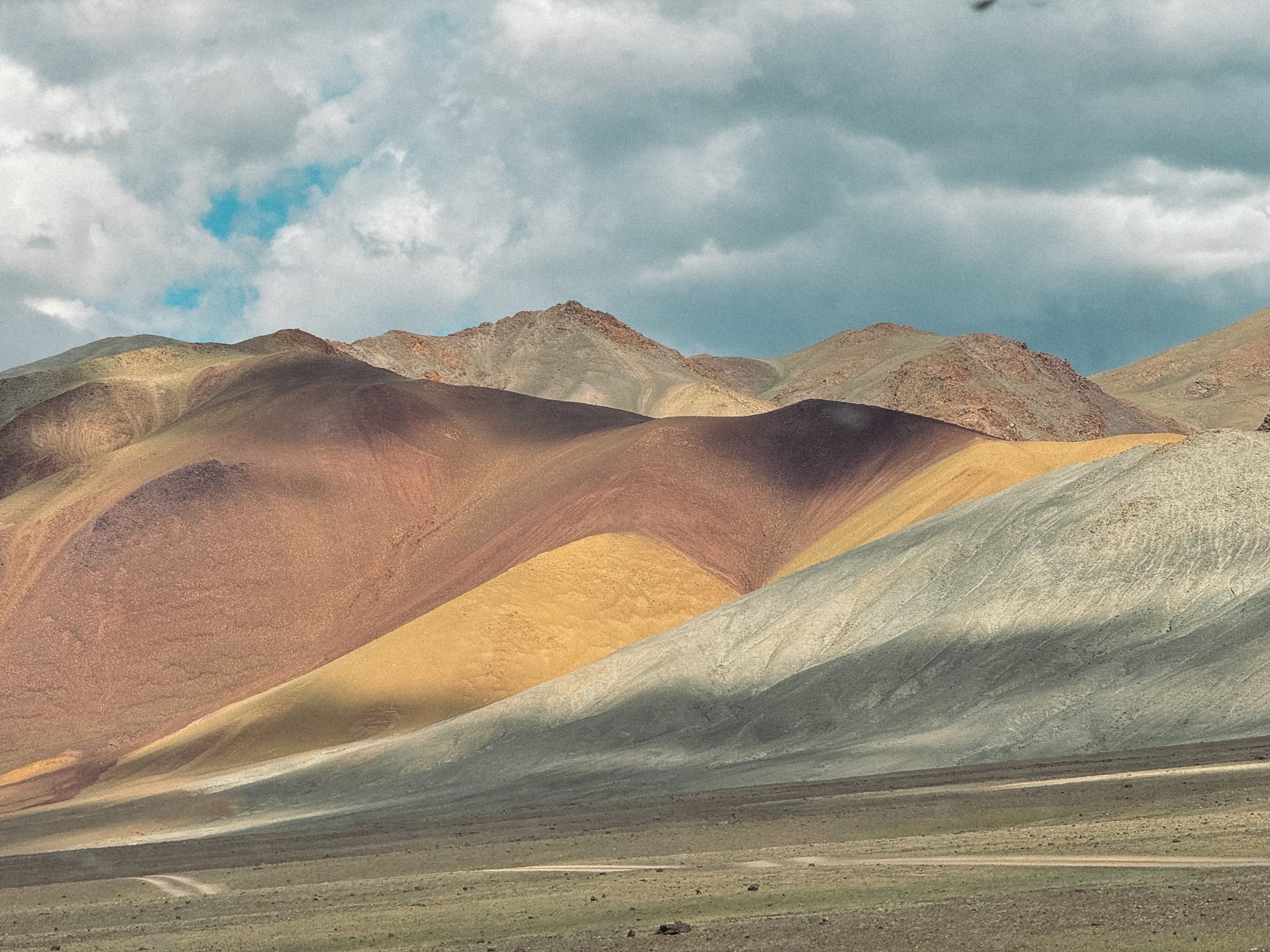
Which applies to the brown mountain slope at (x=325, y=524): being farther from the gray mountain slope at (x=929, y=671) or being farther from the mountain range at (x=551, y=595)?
the gray mountain slope at (x=929, y=671)

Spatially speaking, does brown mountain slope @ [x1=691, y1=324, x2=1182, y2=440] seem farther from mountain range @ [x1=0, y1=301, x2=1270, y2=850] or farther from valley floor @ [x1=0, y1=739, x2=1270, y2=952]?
valley floor @ [x1=0, y1=739, x2=1270, y2=952]

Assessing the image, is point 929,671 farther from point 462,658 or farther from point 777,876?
point 777,876

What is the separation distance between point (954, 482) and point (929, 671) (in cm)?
3241

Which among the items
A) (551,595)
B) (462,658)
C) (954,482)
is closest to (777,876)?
(462,658)

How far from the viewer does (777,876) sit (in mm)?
27406

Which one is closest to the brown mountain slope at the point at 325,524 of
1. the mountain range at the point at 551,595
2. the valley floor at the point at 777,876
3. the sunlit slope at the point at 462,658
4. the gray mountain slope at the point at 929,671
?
the mountain range at the point at 551,595

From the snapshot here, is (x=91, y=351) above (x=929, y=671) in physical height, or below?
above

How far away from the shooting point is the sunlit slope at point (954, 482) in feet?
289

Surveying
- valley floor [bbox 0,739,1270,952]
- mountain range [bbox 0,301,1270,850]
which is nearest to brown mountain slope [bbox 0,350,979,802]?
mountain range [bbox 0,301,1270,850]

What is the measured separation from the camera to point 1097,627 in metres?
56.5

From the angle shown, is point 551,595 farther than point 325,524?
No

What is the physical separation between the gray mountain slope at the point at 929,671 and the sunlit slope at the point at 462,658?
6.22 metres

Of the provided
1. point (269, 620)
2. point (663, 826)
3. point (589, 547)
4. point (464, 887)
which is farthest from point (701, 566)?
point (464, 887)

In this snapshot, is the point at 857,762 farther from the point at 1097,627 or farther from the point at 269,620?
the point at 269,620
